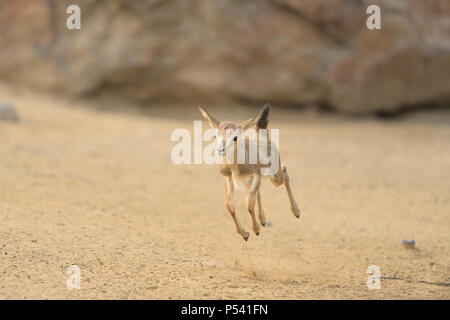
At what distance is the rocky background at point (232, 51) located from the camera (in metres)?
11.2

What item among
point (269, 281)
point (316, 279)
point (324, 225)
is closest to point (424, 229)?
point (324, 225)

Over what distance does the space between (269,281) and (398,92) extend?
8.34m

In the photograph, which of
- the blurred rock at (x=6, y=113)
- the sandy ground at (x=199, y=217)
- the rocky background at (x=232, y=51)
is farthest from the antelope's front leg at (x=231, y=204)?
the rocky background at (x=232, y=51)

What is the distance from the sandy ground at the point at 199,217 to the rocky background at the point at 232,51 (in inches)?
50.3

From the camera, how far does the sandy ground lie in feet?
13.9

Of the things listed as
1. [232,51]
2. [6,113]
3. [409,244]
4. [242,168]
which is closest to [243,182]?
[242,168]

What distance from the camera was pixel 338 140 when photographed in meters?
10.1

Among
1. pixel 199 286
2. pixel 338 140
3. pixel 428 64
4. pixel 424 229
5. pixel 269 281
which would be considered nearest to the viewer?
pixel 199 286

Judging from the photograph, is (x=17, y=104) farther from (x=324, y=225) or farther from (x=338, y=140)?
(x=324, y=225)

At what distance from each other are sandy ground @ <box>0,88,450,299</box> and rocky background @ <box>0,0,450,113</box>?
1.28 meters

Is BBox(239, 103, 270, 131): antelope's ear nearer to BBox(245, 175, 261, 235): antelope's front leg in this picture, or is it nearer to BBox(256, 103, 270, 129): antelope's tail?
BBox(256, 103, 270, 129): antelope's tail

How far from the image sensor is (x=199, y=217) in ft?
20.1

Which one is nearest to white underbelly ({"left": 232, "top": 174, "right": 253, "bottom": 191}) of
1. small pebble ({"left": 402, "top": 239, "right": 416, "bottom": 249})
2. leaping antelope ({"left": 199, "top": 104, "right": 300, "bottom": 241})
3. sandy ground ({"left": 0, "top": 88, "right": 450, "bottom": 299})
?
leaping antelope ({"left": 199, "top": 104, "right": 300, "bottom": 241})

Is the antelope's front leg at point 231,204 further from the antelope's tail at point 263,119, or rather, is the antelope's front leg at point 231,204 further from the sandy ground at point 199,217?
the antelope's tail at point 263,119
